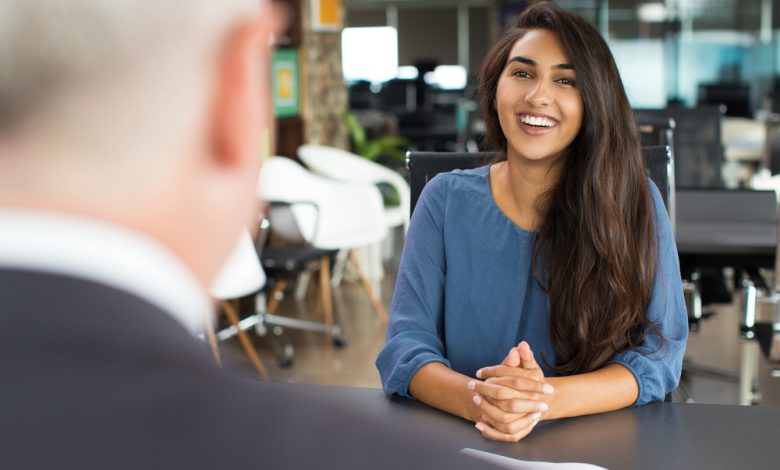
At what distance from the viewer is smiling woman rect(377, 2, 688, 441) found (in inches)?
68.4

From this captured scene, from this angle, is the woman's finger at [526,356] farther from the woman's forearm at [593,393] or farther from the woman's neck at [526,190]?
the woman's neck at [526,190]

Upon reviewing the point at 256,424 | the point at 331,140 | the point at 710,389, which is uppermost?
the point at 256,424

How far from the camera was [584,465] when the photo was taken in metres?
1.23

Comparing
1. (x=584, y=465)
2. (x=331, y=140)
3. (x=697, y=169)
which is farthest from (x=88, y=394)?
(x=331, y=140)

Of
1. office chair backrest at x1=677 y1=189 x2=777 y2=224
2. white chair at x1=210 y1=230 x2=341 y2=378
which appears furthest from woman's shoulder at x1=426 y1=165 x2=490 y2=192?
office chair backrest at x1=677 y1=189 x2=777 y2=224

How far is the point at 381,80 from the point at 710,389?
16.7 metres

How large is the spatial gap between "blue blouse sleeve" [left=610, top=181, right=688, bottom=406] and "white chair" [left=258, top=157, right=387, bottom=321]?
12.4 feet

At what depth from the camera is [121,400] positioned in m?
0.32

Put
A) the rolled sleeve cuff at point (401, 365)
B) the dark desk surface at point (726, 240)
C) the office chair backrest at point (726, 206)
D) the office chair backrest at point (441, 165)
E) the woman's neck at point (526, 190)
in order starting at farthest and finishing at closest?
the office chair backrest at point (726, 206)
the dark desk surface at point (726, 240)
the office chair backrest at point (441, 165)
the woman's neck at point (526, 190)
the rolled sleeve cuff at point (401, 365)

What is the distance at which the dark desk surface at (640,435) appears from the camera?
51.1 inches

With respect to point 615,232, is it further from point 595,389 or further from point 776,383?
point 776,383

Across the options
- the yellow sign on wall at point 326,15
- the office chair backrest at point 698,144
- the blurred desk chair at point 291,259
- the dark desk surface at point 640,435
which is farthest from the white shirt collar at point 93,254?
the yellow sign on wall at point 326,15

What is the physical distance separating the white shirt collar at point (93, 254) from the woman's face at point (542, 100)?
156 centimetres

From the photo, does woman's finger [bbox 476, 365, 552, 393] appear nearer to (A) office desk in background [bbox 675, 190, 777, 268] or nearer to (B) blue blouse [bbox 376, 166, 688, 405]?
(B) blue blouse [bbox 376, 166, 688, 405]
